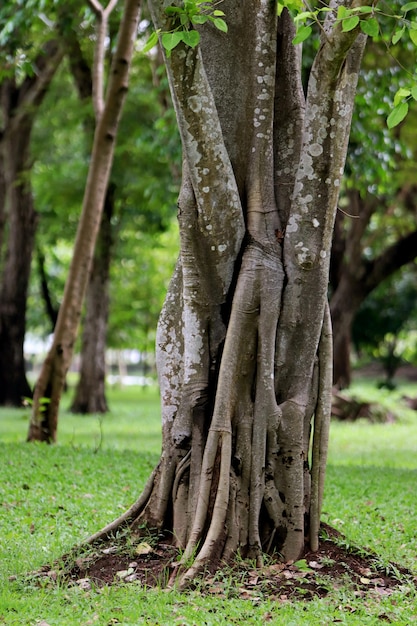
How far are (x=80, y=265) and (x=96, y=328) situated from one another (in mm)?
8081

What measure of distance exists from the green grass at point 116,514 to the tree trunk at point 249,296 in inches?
21.1

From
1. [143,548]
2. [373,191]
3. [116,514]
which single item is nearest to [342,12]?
[143,548]

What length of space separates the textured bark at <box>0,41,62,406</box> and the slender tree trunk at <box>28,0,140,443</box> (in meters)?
8.40

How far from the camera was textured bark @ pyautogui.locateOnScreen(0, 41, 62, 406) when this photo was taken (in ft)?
61.7

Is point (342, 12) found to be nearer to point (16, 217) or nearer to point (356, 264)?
point (356, 264)

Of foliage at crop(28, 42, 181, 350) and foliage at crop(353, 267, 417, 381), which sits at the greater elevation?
foliage at crop(28, 42, 181, 350)

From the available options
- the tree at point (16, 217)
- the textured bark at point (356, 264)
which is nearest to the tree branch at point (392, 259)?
the textured bark at point (356, 264)

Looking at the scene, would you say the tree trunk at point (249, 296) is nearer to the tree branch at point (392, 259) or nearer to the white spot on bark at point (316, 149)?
the white spot on bark at point (316, 149)

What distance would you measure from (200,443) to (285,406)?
620 mm

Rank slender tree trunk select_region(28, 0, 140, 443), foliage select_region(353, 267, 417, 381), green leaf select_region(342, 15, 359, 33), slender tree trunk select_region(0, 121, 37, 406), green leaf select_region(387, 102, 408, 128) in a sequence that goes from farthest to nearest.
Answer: foliage select_region(353, 267, 417, 381)
slender tree trunk select_region(0, 121, 37, 406)
slender tree trunk select_region(28, 0, 140, 443)
green leaf select_region(342, 15, 359, 33)
green leaf select_region(387, 102, 408, 128)

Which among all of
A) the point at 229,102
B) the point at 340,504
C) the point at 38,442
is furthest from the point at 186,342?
the point at 38,442

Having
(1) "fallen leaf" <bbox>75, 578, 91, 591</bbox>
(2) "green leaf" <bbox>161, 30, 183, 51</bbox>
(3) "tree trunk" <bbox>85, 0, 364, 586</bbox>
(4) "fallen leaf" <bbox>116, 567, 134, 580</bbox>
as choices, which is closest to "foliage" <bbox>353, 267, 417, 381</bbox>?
(3) "tree trunk" <bbox>85, 0, 364, 586</bbox>

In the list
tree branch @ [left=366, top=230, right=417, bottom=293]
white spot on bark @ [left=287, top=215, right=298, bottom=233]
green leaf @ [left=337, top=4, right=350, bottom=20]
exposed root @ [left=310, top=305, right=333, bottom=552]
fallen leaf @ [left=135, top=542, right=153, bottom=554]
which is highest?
tree branch @ [left=366, top=230, right=417, bottom=293]

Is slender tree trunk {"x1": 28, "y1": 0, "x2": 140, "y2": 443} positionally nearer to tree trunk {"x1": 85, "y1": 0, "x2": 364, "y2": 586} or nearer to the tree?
tree trunk {"x1": 85, "y1": 0, "x2": 364, "y2": 586}
